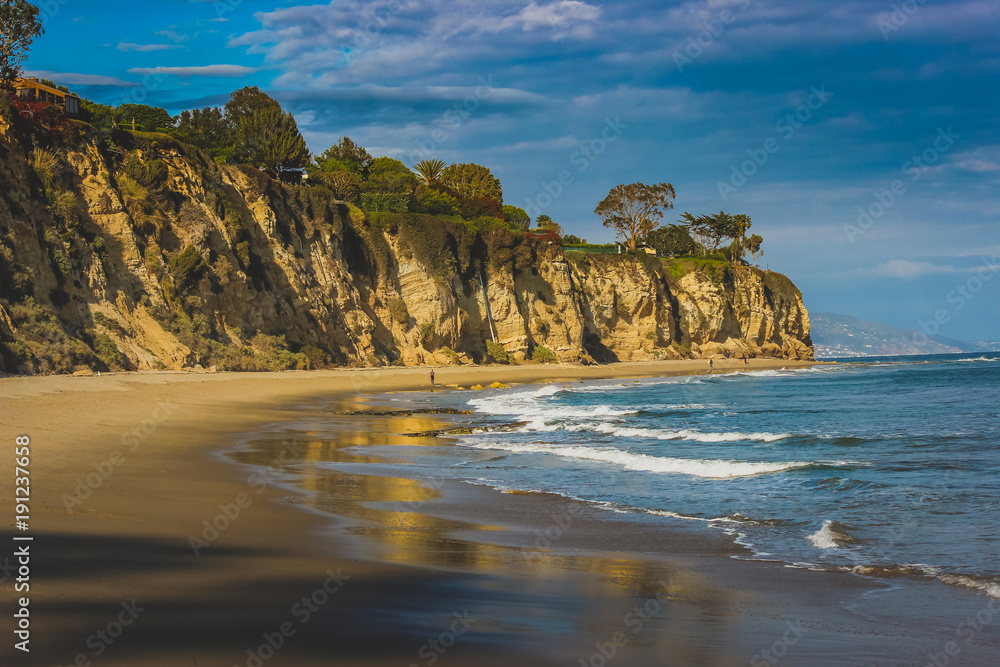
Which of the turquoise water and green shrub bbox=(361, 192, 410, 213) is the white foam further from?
green shrub bbox=(361, 192, 410, 213)

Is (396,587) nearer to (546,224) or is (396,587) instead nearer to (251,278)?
(251,278)

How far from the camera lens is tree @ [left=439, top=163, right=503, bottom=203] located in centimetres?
7775

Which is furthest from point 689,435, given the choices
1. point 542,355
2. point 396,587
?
point 542,355

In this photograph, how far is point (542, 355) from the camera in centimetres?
5578

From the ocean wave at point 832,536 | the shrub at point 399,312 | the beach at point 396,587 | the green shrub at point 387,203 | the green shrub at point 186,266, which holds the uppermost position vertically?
the green shrub at point 387,203

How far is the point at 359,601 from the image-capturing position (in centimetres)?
518

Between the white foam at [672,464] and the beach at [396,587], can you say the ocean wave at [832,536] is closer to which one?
the beach at [396,587]

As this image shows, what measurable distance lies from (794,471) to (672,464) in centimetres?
209

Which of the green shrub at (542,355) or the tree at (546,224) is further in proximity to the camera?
the tree at (546,224)

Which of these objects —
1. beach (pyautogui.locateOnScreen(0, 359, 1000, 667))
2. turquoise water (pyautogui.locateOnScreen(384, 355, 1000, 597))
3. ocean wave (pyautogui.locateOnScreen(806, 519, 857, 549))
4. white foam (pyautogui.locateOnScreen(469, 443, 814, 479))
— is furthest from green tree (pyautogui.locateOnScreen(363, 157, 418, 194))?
ocean wave (pyautogui.locateOnScreen(806, 519, 857, 549))

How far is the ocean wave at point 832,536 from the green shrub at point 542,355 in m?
47.0

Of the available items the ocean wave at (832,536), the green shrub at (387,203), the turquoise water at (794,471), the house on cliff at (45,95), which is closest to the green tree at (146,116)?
the house on cliff at (45,95)

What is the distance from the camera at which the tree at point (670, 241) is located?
81.6 m

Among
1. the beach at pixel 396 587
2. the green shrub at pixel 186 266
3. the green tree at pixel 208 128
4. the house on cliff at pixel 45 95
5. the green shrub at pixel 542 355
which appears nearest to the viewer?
the beach at pixel 396 587
